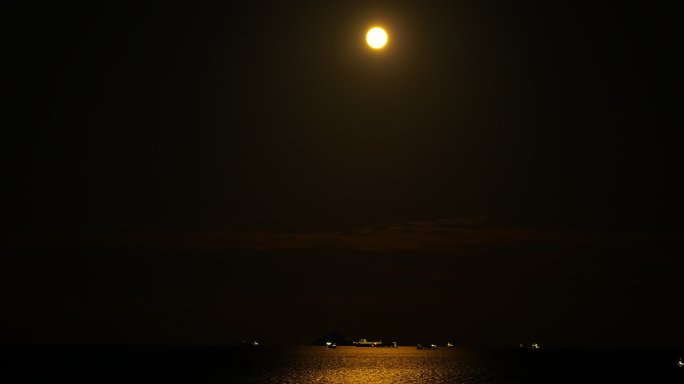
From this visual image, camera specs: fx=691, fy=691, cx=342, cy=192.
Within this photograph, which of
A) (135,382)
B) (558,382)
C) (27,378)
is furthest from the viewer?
(558,382)

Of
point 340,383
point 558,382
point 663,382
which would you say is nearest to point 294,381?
point 340,383

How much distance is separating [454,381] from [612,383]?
30.8 m

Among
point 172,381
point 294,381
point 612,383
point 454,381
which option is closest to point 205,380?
point 172,381

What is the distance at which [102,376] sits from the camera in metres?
139

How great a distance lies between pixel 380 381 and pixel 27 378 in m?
67.3

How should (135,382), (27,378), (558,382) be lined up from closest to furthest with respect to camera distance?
(135,382) → (27,378) → (558,382)

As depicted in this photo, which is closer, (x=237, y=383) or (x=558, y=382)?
(x=237, y=383)

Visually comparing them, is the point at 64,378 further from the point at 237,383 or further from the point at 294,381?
the point at 294,381

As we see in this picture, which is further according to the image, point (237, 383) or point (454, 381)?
point (454, 381)

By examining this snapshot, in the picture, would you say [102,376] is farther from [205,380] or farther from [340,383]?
[340,383]

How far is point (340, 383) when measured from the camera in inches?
5157

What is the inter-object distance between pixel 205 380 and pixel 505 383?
58.1 metres

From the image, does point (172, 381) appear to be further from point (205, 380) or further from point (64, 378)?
point (64, 378)

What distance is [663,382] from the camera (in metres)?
140
